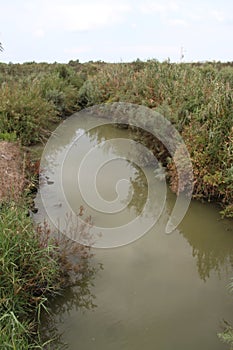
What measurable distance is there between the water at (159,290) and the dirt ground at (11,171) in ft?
1.83

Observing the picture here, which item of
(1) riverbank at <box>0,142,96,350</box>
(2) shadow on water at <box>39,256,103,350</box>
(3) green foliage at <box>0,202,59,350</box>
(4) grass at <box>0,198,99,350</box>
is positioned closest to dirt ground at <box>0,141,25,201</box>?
(1) riverbank at <box>0,142,96,350</box>

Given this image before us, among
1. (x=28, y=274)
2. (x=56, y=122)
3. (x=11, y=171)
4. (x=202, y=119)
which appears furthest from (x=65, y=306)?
(x=56, y=122)

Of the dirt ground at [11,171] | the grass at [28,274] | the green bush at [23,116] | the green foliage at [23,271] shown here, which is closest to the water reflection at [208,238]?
the grass at [28,274]

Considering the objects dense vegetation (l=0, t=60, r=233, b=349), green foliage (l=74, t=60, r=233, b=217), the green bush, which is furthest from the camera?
the green bush

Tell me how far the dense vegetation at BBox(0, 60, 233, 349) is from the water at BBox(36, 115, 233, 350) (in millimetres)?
318

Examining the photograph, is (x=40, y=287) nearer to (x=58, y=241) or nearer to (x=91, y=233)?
(x=58, y=241)

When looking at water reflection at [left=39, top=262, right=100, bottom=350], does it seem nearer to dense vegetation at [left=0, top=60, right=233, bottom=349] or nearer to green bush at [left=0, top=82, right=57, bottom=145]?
dense vegetation at [left=0, top=60, right=233, bottom=349]

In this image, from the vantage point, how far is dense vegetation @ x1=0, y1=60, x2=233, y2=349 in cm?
280

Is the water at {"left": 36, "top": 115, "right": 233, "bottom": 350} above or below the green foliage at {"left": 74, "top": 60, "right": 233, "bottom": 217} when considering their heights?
below

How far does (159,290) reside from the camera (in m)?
Result: 3.43

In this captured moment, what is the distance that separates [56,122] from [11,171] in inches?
205

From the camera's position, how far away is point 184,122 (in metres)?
6.05

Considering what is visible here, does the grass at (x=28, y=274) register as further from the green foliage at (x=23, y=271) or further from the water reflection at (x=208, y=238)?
the water reflection at (x=208, y=238)

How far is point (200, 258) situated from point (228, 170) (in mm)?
1292
